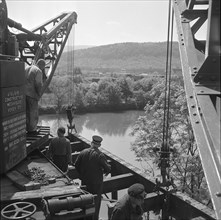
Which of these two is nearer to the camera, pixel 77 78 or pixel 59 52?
pixel 59 52

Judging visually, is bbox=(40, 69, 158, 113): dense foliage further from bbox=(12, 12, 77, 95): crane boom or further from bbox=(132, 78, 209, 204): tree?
bbox=(12, 12, 77, 95): crane boom

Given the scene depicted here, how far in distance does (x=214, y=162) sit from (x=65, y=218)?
2.34m

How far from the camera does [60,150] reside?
21.6 ft

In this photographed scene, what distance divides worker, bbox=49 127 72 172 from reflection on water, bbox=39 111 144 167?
19.4 metres

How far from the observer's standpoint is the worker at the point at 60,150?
6.56m

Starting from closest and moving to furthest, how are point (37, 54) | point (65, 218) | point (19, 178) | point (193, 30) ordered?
point (65, 218) → point (193, 30) → point (19, 178) → point (37, 54)

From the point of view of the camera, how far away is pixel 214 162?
2436mm

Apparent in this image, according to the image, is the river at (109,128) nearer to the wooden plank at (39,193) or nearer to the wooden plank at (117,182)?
the wooden plank at (117,182)

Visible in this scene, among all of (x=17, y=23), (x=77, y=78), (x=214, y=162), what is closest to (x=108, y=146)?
(x=17, y=23)

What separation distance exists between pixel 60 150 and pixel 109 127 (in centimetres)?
3430

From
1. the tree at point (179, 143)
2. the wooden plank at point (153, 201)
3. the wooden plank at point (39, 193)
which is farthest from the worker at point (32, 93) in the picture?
the tree at point (179, 143)

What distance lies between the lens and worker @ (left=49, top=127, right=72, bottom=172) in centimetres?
656

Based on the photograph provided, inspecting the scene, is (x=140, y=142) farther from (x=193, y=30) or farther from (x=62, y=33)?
(x=193, y=30)

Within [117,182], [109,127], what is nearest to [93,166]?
[117,182]
